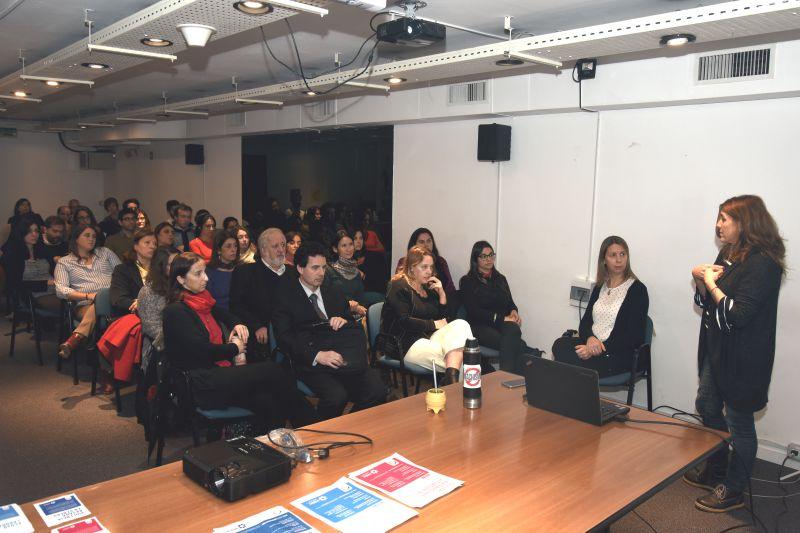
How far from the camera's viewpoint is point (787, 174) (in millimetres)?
4102

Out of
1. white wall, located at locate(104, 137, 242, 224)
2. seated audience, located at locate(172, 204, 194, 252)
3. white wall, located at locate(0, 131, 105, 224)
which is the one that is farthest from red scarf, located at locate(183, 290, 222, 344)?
white wall, located at locate(0, 131, 105, 224)

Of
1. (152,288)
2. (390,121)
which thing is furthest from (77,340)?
(390,121)

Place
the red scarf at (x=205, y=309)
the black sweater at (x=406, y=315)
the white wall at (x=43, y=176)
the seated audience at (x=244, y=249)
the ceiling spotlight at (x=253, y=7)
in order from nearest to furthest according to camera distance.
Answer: the ceiling spotlight at (x=253, y=7), the red scarf at (x=205, y=309), the black sweater at (x=406, y=315), the seated audience at (x=244, y=249), the white wall at (x=43, y=176)

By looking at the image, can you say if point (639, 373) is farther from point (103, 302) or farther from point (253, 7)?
point (103, 302)

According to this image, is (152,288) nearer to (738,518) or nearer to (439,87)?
(439,87)

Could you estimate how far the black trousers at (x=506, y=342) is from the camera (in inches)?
195

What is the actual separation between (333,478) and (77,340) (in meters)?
4.28

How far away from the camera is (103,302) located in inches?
200

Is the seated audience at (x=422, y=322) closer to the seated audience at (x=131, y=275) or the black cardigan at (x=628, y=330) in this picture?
the black cardigan at (x=628, y=330)

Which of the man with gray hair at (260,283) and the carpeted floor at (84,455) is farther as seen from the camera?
the man with gray hair at (260,283)

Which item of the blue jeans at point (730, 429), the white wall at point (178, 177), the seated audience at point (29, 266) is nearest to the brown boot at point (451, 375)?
the blue jeans at point (730, 429)

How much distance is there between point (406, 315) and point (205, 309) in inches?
58.4

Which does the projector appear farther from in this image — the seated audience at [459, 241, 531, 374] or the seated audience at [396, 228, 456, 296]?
the seated audience at [396, 228, 456, 296]

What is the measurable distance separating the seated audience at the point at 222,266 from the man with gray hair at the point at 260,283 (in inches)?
22.0
